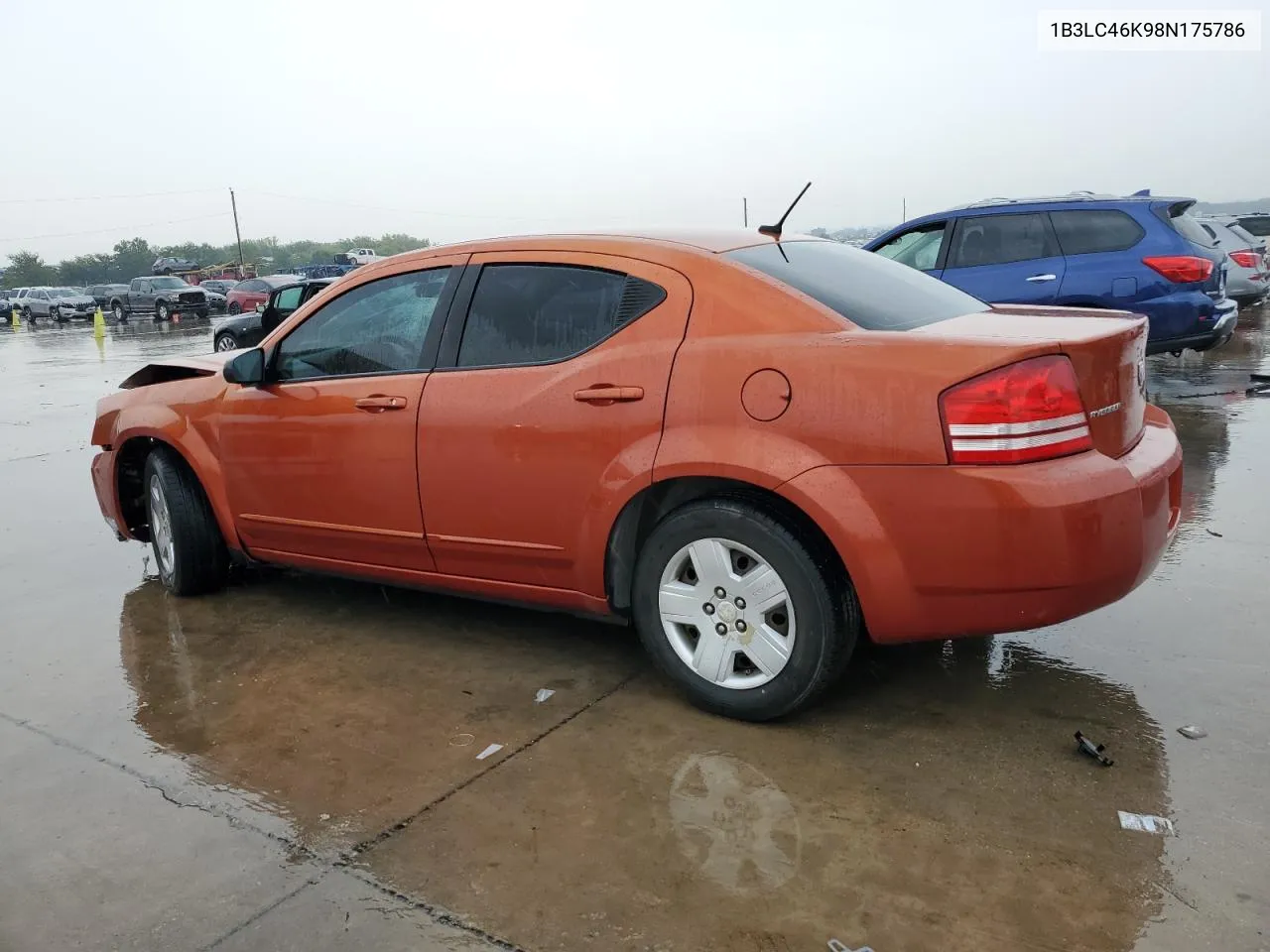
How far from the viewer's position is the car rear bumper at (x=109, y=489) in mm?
5074

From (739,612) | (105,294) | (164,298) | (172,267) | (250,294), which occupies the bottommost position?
(739,612)

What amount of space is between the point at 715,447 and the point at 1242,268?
12874mm

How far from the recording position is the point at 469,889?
251 cm

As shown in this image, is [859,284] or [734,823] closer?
[734,823]

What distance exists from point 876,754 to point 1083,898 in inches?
30.9

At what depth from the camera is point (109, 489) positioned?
16.8 ft

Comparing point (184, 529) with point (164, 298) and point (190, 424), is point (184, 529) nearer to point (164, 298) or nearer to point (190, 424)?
point (190, 424)

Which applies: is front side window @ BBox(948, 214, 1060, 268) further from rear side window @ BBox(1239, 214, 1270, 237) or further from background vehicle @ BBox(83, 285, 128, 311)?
background vehicle @ BBox(83, 285, 128, 311)

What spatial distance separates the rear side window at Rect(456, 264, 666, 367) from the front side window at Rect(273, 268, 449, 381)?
0.82 ft

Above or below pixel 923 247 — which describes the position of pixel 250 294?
above

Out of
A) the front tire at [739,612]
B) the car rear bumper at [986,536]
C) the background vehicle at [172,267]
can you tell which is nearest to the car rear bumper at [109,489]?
the front tire at [739,612]

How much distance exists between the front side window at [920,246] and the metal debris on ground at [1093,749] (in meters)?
6.05

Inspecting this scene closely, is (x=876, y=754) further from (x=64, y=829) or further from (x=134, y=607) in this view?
(x=134, y=607)

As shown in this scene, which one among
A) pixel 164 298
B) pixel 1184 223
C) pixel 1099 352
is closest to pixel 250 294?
pixel 164 298
